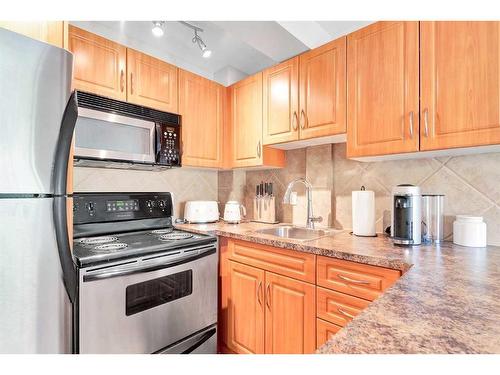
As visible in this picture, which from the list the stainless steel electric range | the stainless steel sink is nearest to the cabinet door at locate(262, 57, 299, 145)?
the stainless steel sink

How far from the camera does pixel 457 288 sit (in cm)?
72

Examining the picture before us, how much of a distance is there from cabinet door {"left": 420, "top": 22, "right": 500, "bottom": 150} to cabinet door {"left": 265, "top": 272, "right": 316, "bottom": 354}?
970 millimetres

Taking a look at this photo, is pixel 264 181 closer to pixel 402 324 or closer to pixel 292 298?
pixel 292 298

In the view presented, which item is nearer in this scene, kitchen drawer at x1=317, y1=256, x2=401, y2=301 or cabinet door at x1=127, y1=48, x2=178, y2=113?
kitchen drawer at x1=317, y1=256, x2=401, y2=301

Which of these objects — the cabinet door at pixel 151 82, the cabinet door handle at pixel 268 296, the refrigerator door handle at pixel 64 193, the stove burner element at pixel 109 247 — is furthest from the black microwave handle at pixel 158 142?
the cabinet door handle at pixel 268 296

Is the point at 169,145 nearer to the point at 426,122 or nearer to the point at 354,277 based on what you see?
the point at 354,277

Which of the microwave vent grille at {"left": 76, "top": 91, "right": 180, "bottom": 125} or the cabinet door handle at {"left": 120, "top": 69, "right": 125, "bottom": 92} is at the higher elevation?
the cabinet door handle at {"left": 120, "top": 69, "right": 125, "bottom": 92}

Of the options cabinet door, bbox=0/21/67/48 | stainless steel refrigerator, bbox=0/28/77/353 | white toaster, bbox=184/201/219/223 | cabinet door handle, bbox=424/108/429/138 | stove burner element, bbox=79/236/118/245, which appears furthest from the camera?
white toaster, bbox=184/201/219/223

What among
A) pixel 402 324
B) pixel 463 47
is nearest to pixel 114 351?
pixel 402 324

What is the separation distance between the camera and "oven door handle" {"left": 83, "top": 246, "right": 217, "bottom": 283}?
1.21 meters

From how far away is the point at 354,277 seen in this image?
119cm

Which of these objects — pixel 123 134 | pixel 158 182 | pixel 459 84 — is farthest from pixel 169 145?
pixel 459 84

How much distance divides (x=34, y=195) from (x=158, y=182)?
124 centimetres

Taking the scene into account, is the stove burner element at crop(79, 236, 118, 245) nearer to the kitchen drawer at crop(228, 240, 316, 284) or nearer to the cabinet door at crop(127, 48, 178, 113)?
the kitchen drawer at crop(228, 240, 316, 284)
